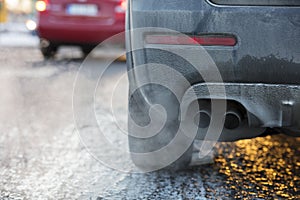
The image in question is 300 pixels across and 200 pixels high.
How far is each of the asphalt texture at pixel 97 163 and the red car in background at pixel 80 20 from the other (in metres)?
3.06

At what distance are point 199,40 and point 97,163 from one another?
1353mm

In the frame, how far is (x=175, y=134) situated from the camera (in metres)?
3.36

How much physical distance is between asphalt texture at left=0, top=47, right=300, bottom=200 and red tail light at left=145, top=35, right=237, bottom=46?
2.84 feet

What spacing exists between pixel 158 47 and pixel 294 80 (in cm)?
67

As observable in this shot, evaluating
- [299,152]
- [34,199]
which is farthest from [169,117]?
[299,152]

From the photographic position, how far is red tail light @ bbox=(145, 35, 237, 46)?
2809mm

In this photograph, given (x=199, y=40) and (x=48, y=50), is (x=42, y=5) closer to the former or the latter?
(x=48, y=50)

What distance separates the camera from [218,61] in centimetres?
282

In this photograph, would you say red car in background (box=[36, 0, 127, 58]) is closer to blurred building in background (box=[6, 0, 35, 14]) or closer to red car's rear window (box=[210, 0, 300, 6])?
red car's rear window (box=[210, 0, 300, 6])

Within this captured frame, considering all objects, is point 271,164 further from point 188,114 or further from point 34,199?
point 34,199

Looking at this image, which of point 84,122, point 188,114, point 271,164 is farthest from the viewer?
point 84,122

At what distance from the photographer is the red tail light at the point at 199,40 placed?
9.21 ft

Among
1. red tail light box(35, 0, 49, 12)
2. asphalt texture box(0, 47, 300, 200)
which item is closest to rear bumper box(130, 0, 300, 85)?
asphalt texture box(0, 47, 300, 200)

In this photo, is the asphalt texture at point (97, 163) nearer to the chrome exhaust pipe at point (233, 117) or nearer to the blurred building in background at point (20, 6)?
the chrome exhaust pipe at point (233, 117)
